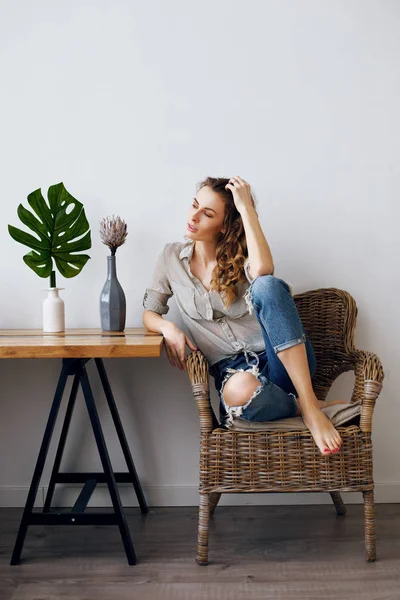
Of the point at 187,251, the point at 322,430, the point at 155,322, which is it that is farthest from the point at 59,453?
the point at 322,430

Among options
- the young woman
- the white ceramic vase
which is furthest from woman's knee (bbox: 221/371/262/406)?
the white ceramic vase

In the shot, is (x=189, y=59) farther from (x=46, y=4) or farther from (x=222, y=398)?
(x=222, y=398)

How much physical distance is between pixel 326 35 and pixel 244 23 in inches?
12.3

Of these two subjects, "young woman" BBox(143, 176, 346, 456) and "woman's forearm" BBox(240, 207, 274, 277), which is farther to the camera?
"woman's forearm" BBox(240, 207, 274, 277)

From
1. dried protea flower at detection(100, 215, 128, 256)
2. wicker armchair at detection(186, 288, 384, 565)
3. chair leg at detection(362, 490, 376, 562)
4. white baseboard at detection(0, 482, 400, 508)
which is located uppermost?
dried protea flower at detection(100, 215, 128, 256)

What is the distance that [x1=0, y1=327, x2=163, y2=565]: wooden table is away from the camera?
2.06 metres

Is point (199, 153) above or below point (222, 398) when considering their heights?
above

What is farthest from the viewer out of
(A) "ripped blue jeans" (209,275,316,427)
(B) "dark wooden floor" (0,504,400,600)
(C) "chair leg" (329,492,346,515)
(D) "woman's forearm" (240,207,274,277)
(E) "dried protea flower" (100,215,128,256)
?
(C) "chair leg" (329,492,346,515)

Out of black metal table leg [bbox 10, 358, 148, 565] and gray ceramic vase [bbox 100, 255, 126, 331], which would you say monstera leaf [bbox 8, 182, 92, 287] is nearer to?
gray ceramic vase [bbox 100, 255, 126, 331]

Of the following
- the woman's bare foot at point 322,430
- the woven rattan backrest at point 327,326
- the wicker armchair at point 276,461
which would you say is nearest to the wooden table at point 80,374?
the wicker armchair at point 276,461

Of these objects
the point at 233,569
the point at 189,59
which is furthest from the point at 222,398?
the point at 189,59

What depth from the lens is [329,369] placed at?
102 inches

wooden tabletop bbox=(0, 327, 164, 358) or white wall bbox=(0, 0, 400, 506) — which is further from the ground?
white wall bbox=(0, 0, 400, 506)

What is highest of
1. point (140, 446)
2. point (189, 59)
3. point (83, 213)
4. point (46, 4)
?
point (46, 4)
